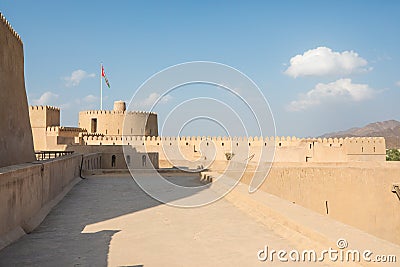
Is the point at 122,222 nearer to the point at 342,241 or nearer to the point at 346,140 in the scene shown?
the point at 342,241

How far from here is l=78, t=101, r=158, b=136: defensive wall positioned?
1327 inches

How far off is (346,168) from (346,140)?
20.0 metres

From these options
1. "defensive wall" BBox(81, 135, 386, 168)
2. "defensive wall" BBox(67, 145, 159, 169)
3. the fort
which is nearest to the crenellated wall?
"defensive wall" BBox(81, 135, 386, 168)

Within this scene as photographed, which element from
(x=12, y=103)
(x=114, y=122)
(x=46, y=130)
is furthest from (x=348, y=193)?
(x=114, y=122)

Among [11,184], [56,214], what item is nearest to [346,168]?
[56,214]

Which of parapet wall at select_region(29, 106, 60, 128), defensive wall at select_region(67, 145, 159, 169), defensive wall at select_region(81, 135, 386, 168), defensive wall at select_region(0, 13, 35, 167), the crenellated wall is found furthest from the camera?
the crenellated wall

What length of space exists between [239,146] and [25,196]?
2598 cm

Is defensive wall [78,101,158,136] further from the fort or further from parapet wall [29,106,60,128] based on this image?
the fort


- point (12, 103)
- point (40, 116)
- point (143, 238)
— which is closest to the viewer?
point (143, 238)

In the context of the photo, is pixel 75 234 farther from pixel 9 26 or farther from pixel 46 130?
pixel 46 130

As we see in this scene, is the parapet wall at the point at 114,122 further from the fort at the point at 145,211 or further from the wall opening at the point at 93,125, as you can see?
the fort at the point at 145,211

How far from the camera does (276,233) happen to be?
14.8ft

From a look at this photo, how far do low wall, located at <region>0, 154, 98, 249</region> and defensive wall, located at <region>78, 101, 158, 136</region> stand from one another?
1032 inches

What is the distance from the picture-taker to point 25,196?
16.7 ft
